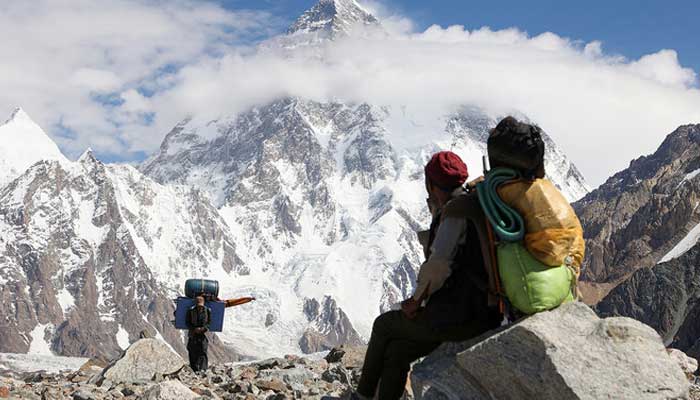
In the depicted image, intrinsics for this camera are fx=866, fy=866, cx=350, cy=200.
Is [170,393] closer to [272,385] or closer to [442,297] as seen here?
[272,385]

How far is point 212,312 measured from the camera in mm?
20188

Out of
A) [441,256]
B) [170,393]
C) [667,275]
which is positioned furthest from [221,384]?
[667,275]

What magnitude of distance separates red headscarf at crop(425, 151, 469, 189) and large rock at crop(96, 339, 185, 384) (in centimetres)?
913

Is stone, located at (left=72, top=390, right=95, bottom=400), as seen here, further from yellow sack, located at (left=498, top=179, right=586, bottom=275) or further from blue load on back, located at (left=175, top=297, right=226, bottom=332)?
blue load on back, located at (left=175, top=297, right=226, bottom=332)

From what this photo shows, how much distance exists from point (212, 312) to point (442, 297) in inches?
501

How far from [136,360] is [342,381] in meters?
5.22

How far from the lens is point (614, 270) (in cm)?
19912

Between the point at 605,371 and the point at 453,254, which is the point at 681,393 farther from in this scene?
the point at 453,254

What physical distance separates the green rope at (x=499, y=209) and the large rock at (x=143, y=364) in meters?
9.69

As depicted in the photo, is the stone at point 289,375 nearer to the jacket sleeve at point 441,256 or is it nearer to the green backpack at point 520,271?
the jacket sleeve at point 441,256

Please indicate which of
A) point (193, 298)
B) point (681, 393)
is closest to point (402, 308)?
point (681, 393)

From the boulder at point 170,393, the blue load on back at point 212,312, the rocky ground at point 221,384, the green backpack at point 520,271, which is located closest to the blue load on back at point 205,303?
the blue load on back at point 212,312

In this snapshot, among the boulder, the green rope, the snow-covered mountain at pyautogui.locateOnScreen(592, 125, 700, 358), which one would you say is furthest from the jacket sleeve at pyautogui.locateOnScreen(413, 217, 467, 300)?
the snow-covered mountain at pyautogui.locateOnScreen(592, 125, 700, 358)

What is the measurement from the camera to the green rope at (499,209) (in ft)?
25.9
